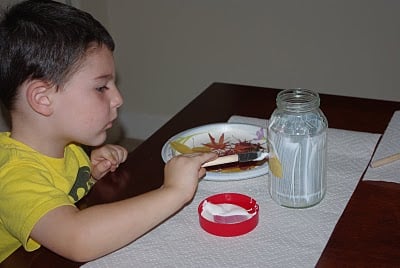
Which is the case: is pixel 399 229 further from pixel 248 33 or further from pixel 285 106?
pixel 248 33

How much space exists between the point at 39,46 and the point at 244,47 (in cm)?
157

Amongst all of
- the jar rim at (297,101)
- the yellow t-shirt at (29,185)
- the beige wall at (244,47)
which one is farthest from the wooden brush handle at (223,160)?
the beige wall at (244,47)

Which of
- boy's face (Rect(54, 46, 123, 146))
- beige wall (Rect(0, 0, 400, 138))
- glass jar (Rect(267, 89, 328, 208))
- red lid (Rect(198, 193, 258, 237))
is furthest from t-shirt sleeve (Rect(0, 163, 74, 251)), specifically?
beige wall (Rect(0, 0, 400, 138))

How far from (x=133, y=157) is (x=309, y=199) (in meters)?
0.37

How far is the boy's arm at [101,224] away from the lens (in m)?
0.94

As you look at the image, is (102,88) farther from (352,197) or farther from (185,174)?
(352,197)

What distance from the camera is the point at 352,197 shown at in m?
1.07

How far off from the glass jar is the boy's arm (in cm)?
16

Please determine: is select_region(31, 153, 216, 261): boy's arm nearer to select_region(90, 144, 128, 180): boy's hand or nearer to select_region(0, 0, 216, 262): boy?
select_region(0, 0, 216, 262): boy

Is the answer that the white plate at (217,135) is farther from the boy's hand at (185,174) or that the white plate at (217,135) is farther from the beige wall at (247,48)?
the beige wall at (247,48)

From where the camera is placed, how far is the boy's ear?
42.5 inches

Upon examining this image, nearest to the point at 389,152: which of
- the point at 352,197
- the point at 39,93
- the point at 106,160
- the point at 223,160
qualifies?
the point at 352,197

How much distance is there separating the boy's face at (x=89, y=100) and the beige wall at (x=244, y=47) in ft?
4.74

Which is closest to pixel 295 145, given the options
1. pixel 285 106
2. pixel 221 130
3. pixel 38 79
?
pixel 285 106
